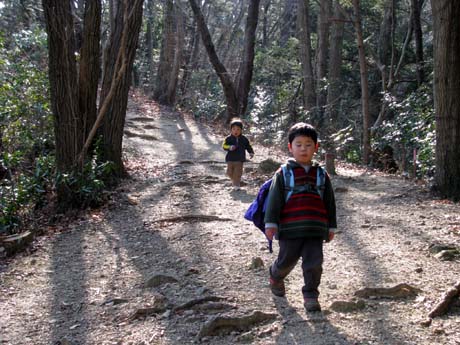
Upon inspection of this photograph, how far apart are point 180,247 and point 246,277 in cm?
154

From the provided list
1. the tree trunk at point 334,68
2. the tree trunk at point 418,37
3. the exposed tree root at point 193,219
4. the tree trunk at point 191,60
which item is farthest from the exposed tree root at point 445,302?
the tree trunk at point 191,60

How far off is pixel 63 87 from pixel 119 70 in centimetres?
141

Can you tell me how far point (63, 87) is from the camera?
883 centimetres

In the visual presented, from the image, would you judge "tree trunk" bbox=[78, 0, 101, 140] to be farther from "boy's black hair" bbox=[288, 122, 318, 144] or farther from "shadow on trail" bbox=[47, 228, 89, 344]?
"boy's black hair" bbox=[288, 122, 318, 144]

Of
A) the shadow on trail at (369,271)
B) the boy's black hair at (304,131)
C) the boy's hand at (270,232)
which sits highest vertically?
the boy's black hair at (304,131)

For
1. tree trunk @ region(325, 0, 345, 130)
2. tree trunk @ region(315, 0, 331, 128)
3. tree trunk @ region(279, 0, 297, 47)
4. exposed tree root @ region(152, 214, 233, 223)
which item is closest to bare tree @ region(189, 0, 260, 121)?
tree trunk @ region(315, 0, 331, 128)

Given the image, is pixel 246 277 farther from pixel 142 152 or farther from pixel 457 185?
pixel 142 152

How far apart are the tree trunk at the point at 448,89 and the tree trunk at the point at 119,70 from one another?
5.09m

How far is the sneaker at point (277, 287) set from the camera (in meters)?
4.67

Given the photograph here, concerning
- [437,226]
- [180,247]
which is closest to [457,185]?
[437,226]

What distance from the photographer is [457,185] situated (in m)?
8.27

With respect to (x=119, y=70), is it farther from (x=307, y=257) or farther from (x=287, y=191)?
(x=307, y=257)

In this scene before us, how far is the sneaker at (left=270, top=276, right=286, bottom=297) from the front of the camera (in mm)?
4671

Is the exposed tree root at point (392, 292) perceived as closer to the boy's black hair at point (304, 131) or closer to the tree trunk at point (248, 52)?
the boy's black hair at point (304, 131)
